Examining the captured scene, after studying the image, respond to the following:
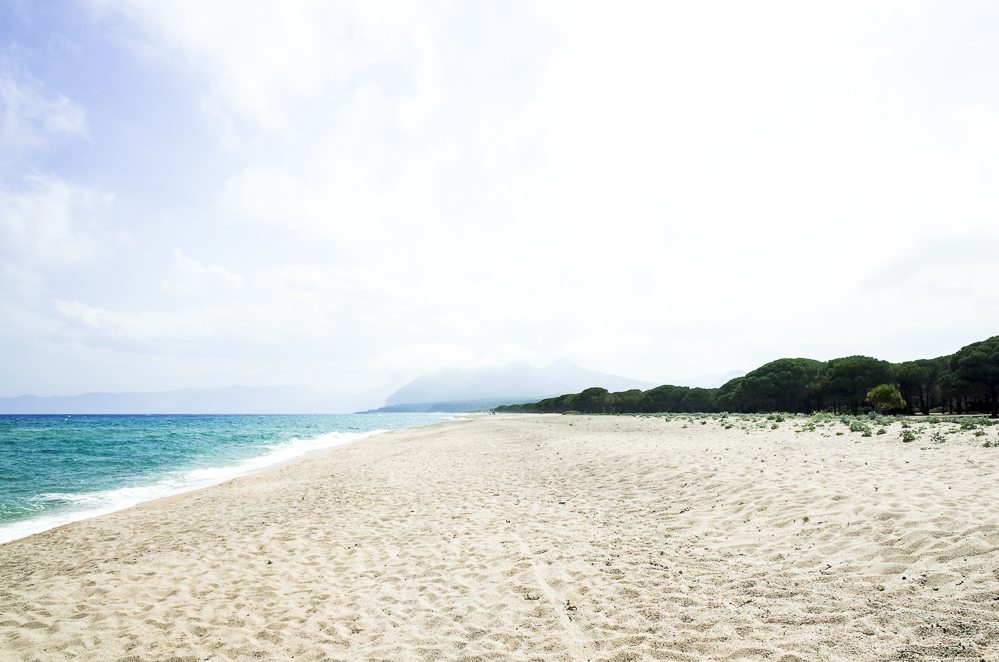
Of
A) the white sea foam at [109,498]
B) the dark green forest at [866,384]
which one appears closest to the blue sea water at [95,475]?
the white sea foam at [109,498]

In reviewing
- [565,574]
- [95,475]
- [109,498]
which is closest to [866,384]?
[565,574]

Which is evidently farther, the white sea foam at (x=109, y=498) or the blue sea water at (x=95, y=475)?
the blue sea water at (x=95, y=475)

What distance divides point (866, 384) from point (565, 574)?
6638 centimetres

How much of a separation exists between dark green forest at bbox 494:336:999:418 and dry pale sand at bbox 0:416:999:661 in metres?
48.1

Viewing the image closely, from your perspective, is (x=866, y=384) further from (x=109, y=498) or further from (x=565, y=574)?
(x=109, y=498)

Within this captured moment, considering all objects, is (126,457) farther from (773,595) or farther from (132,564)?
(773,595)

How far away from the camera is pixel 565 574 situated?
7.19 metres

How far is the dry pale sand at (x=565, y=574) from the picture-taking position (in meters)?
5.14

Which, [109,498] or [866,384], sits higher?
[866,384]

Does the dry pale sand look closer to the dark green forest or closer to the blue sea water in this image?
the blue sea water

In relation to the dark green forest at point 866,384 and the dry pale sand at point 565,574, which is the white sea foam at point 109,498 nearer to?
the dry pale sand at point 565,574

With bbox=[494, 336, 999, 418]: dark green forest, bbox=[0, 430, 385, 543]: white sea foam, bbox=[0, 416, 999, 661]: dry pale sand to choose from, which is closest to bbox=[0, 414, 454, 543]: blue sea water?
bbox=[0, 430, 385, 543]: white sea foam

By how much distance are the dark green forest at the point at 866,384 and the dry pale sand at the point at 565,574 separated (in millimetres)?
48115

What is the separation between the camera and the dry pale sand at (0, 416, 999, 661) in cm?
514
